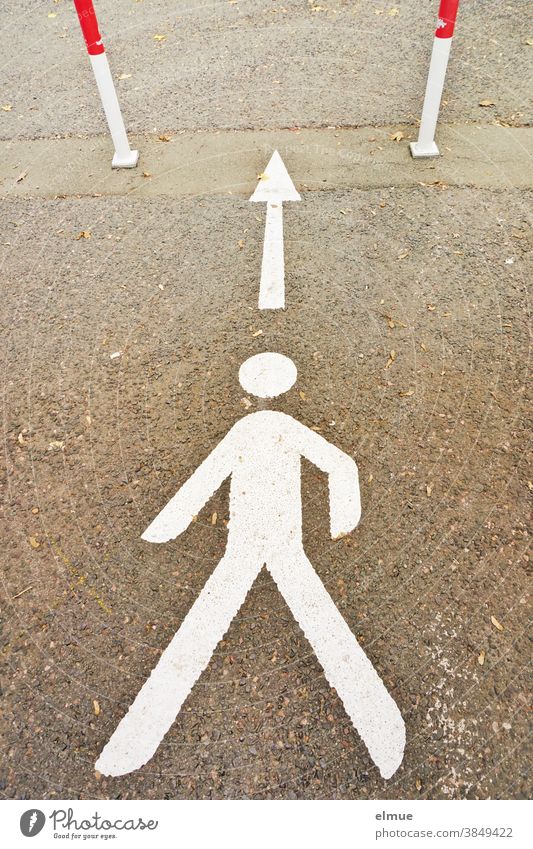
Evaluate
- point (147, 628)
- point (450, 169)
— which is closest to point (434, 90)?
point (450, 169)

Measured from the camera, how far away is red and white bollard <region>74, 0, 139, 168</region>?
429 centimetres

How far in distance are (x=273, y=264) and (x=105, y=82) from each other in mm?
2045

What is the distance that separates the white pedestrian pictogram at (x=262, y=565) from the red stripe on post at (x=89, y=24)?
2833 millimetres

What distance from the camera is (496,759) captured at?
2211mm

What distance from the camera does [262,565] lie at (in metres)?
2.76

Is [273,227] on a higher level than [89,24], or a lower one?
lower

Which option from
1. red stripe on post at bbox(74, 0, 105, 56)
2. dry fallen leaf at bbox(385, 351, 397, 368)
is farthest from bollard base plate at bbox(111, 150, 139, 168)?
dry fallen leaf at bbox(385, 351, 397, 368)

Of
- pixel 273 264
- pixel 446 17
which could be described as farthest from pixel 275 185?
pixel 446 17

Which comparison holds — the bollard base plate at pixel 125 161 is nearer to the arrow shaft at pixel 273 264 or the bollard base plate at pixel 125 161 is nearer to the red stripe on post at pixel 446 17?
the arrow shaft at pixel 273 264

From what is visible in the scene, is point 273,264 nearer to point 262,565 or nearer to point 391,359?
point 391,359
